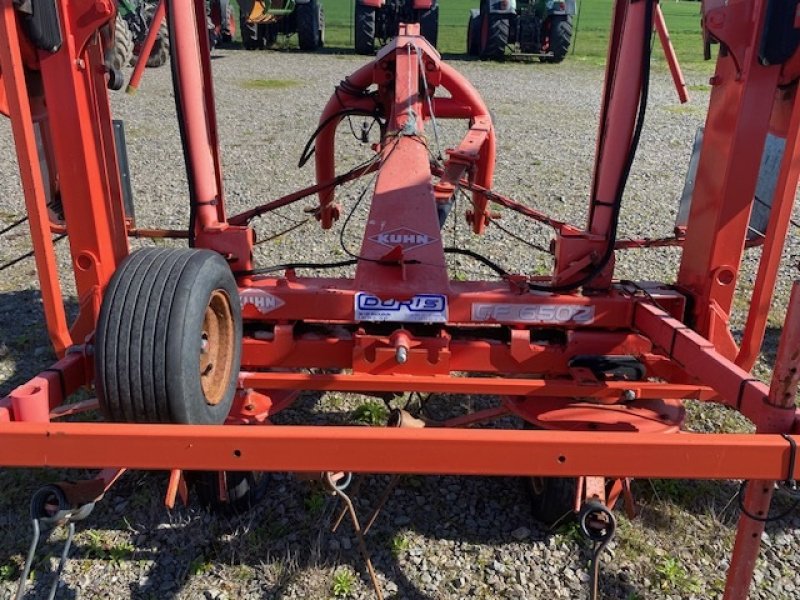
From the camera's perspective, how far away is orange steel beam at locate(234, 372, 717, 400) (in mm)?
2871

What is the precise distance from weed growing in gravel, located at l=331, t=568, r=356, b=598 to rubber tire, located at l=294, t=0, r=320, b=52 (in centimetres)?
1938

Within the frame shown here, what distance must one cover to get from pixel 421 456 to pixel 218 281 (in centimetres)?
108

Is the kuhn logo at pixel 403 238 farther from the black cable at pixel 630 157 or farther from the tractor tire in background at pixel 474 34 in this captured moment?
the tractor tire in background at pixel 474 34

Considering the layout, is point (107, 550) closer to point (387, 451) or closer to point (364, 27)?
point (387, 451)

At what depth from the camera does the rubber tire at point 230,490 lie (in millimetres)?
3115

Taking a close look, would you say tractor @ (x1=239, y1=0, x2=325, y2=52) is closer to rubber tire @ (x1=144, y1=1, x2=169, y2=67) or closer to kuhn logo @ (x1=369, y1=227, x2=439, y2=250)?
rubber tire @ (x1=144, y1=1, x2=169, y2=67)

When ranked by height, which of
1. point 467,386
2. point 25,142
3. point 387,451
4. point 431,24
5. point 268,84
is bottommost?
point 268,84

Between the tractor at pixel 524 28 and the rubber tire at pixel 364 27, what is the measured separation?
2981 mm

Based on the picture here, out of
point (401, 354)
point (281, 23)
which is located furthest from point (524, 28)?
point (401, 354)

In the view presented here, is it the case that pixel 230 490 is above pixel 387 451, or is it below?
below

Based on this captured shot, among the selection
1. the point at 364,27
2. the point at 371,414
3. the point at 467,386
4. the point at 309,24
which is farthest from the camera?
the point at 309,24

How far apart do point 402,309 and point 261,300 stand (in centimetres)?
63

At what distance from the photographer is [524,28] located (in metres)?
19.6

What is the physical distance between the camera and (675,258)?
6.44 metres
